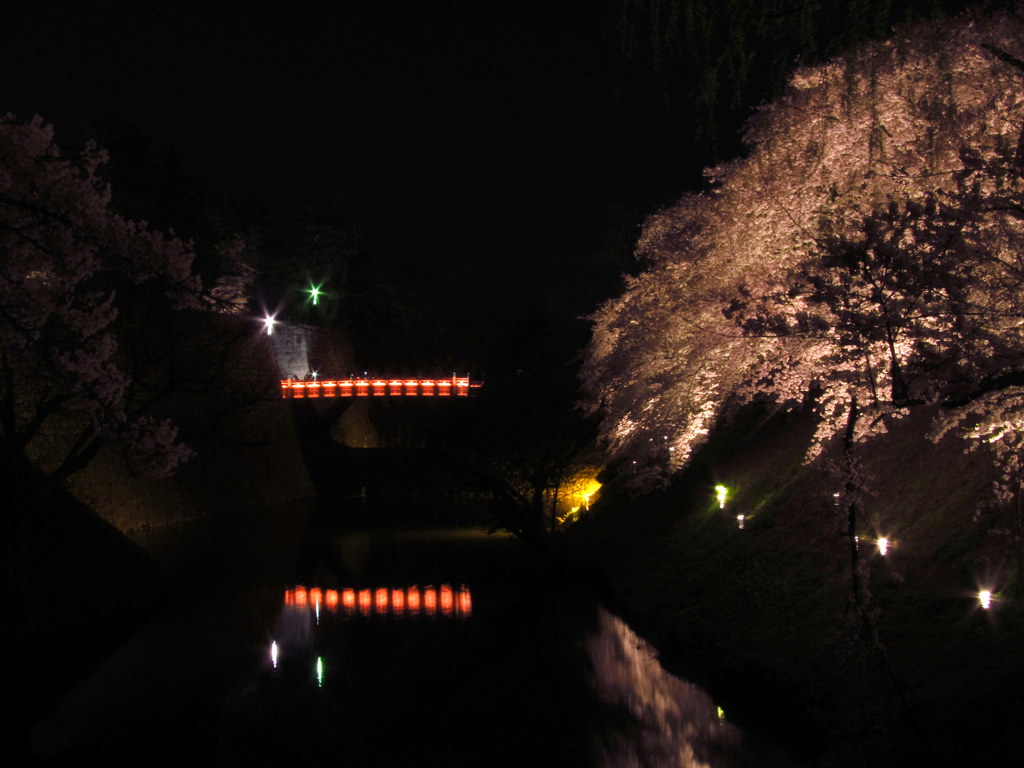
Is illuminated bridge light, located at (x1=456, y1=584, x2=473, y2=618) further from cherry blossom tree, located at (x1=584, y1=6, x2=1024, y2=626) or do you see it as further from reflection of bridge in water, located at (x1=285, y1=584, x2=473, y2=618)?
cherry blossom tree, located at (x1=584, y1=6, x2=1024, y2=626)

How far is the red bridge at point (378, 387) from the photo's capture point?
161 ft

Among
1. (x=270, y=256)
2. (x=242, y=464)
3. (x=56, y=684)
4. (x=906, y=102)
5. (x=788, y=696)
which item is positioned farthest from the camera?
(x=270, y=256)

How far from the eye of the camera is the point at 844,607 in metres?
9.91

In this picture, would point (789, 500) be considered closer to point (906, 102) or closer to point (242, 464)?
point (906, 102)

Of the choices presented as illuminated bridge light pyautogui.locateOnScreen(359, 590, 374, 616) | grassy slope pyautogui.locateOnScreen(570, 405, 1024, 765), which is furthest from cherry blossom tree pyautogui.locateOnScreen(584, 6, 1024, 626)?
illuminated bridge light pyautogui.locateOnScreen(359, 590, 374, 616)

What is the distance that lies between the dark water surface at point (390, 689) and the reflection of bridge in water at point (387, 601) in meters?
0.06

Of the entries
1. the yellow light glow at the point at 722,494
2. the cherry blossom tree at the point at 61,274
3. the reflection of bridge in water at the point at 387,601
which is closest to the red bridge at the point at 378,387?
the reflection of bridge in water at the point at 387,601

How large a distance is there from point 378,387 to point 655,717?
43.2 metres

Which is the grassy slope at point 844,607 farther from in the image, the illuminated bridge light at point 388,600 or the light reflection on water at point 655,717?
the illuminated bridge light at point 388,600

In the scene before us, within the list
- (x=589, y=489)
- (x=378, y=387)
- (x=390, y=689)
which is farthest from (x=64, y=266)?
(x=378, y=387)

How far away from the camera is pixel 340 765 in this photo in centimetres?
869

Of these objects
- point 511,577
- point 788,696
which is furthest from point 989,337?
point 511,577

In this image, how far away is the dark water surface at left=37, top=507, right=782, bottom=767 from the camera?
358 inches

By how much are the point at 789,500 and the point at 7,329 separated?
10978mm
